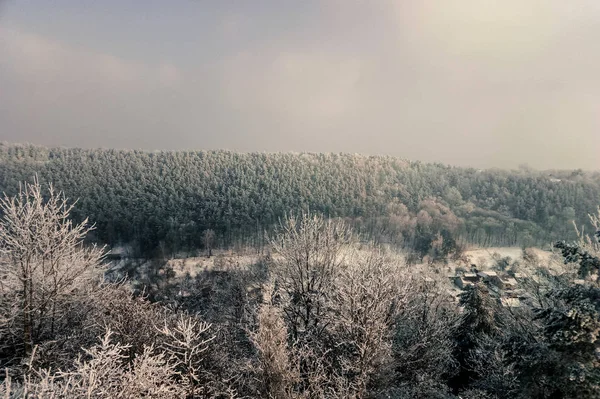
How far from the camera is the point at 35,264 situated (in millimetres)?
12883

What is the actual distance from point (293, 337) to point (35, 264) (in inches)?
457

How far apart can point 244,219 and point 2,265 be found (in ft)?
231

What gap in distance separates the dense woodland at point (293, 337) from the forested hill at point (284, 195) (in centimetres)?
6151

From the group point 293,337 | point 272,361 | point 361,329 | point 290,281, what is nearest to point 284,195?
point 290,281

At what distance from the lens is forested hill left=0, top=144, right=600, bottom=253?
79812mm

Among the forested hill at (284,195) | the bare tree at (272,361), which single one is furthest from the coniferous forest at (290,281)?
the forested hill at (284,195)

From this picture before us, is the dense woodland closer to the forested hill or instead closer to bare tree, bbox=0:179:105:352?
bare tree, bbox=0:179:105:352

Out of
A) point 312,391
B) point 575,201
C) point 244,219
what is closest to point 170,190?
point 244,219

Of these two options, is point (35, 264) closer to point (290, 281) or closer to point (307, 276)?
point (290, 281)

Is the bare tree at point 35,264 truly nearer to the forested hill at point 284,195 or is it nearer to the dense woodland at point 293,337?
the dense woodland at point 293,337

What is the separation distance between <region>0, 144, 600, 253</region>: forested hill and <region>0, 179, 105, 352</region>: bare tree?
62.1 meters

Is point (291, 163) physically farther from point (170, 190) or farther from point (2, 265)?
point (2, 265)

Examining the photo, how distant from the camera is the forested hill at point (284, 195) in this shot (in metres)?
79.8

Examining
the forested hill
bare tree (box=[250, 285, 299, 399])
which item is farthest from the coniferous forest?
the forested hill
